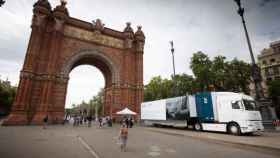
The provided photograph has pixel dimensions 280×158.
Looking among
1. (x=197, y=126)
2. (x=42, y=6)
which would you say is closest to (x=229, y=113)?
(x=197, y=126)

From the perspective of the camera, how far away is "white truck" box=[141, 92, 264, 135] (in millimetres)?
12508

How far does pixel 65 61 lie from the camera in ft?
80.9

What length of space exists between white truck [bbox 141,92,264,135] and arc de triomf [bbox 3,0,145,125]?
12.1 m

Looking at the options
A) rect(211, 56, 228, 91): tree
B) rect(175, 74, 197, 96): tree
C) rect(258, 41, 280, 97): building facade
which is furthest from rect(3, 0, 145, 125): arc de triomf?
rect(258, 41, 280, 97): building facade

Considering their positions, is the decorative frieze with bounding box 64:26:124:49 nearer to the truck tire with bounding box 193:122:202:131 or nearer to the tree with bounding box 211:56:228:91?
the tree with bounding box 211:56:228:91

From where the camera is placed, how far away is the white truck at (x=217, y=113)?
1251 centimetres

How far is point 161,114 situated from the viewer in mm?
20547

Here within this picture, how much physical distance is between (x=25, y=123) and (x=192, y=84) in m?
28.3

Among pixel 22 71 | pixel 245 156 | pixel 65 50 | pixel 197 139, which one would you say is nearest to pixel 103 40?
pixel 65 50

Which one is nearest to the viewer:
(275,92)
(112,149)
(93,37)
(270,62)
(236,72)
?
(112,149)

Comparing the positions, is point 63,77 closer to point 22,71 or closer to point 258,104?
point 22,71

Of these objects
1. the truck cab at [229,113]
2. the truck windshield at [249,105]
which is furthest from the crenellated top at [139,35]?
the truck windshield at [249,105]

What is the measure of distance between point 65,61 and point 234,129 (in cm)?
2341

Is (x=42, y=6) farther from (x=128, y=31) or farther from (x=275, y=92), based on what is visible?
(x=275, y=92)
